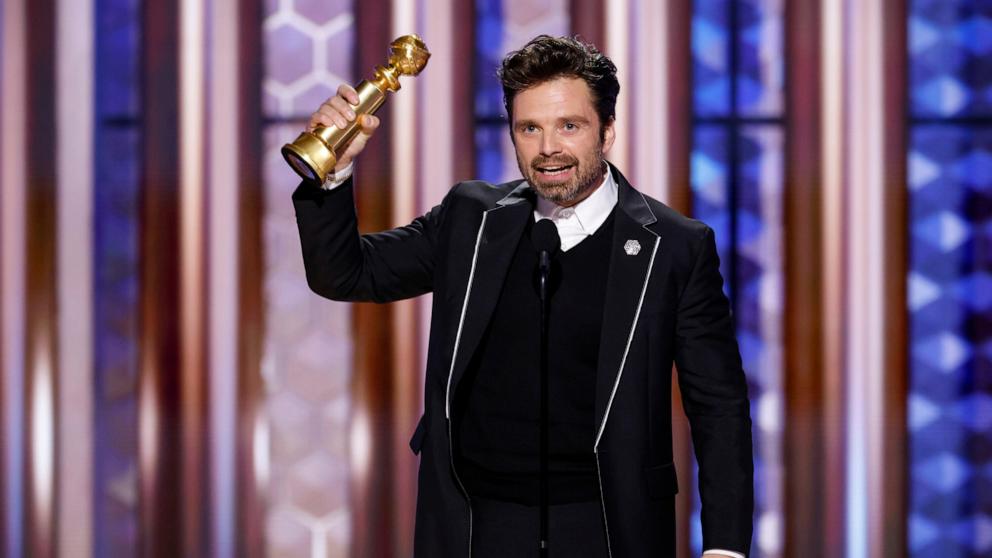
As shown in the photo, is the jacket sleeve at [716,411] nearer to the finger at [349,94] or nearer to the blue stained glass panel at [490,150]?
Answer: the finger at [349,94]

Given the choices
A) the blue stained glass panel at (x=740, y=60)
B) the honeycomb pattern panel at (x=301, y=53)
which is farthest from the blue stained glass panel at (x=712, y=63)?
the honeycomb pattern panel at (x=301, y=53)

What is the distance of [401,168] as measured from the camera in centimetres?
256

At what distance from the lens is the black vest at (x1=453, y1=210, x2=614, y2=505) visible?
4.41ft

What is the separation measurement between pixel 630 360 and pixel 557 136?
29 cm

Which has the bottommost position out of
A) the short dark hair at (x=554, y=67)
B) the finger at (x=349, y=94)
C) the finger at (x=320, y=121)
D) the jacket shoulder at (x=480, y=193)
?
the jacket shoulder at (x=480, y=193)

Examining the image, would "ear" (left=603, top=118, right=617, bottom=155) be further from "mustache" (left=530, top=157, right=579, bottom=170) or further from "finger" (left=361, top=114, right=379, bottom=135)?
"finger" (left=361, top=114, right=379, bottom=135)

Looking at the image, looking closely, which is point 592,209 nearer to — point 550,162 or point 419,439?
point 550,162

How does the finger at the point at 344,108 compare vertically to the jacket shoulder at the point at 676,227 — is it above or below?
above

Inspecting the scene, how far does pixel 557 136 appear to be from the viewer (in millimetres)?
1354

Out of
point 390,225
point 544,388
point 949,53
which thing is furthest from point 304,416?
point 949,53

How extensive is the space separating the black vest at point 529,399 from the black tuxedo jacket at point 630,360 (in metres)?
0.03

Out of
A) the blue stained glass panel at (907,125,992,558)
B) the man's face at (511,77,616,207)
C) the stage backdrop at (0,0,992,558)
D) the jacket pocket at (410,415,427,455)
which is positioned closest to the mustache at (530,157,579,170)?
the man's face at (511,77,616,207)

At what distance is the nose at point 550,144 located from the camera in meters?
1.34

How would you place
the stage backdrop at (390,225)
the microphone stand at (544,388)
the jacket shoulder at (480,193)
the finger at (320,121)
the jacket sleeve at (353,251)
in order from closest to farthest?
1. the microphone stand at (544,388)
2. the finger at (320,121)
3. the jacket sleeve at (353,251)
4. the jacket shoulder at (480,193)
5. the stage backdrop at (390,225)
